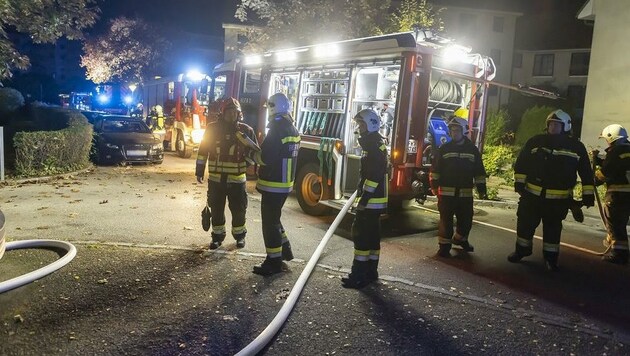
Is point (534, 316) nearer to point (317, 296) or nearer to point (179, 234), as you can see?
point (317, 296)

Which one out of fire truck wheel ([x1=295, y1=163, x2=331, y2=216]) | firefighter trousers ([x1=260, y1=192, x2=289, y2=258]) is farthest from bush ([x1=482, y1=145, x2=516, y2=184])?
firefighter trousers ([x1=260, y1=192, x2=289, y2=258])

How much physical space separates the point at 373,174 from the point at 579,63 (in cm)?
3775

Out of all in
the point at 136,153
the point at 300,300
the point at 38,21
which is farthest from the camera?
the point at 136,153

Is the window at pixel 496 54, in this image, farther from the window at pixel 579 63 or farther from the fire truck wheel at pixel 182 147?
the fire truck wheel at pixel 182 147

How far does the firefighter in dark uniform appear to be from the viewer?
6133mm

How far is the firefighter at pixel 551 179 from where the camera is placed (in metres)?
5.49

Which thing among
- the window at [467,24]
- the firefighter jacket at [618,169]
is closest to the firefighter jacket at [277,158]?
Result: the firefighter jacket at [618,169]

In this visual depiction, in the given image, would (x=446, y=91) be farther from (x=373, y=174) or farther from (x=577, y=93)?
(x=577, y=93)

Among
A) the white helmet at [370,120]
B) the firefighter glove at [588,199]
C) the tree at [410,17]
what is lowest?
the firefighter glove at [588,199]

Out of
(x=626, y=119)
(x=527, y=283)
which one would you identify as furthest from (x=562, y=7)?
(x=527, y=283)

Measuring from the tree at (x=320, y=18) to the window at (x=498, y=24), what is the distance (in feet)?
84.3

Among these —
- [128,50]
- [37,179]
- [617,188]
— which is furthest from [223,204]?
[128,50]

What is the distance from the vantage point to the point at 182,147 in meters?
16.6

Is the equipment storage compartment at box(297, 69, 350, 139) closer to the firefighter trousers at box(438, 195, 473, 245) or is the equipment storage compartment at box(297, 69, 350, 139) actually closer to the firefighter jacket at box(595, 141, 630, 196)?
the firefighter trousers at box(438, 195, 473, 245)
